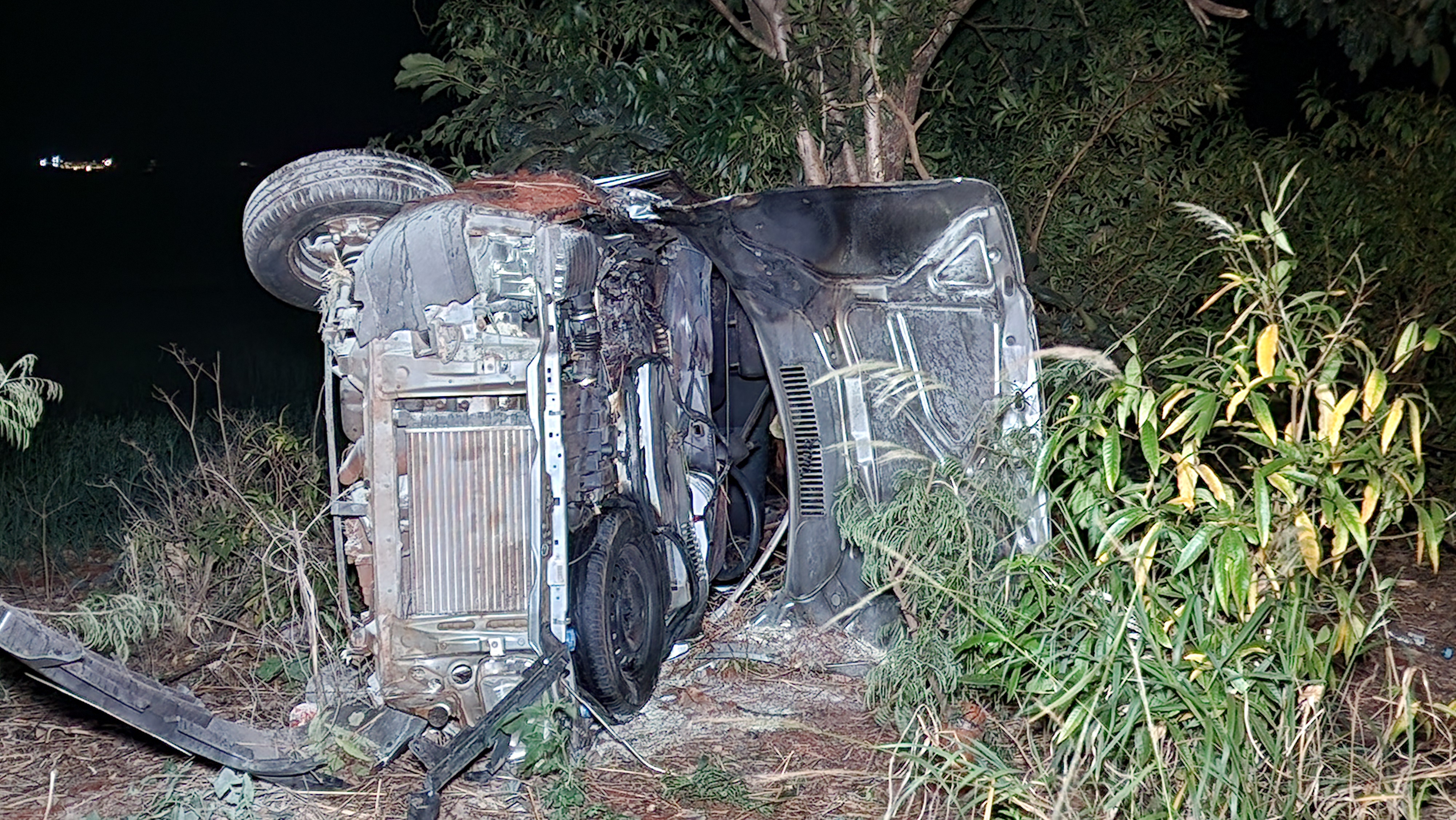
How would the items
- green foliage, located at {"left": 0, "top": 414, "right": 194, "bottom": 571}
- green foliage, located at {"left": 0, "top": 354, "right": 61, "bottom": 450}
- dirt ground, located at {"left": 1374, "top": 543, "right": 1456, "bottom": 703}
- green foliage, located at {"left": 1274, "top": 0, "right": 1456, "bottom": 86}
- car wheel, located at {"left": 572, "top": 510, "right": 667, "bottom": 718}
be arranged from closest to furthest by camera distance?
1. green foliage, located at {"left": 0, "top": 354, "right": 61, "bottom": 450}
2. car wheel, located at {"left": 572, "top": 510, "right": 667, "bottom": 718}
3. green foliage, located at {"left": 1274, "top": 0, "right": 1456, "bottom": 86}
4. dirt ground, located at {"left": 1374, "top": 543, "right": 1456, "bottom": 703}
5. green foliage, located at {"left": 0, "top": 414, "right": 194, "bottom": 571}

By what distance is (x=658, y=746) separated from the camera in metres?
5.09

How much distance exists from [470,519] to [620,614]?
89cm

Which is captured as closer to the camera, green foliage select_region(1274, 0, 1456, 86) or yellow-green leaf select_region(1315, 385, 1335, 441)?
yellow-green leaf select_region(1315, 385, 1335, 441)

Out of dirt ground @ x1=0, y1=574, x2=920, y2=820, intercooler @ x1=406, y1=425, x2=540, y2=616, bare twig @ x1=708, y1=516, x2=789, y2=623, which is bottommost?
dirt ground @ x1=0, y1=574, x2=920, y2=820

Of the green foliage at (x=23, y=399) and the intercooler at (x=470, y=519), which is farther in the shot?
the intercooler at (x=470, y=519)

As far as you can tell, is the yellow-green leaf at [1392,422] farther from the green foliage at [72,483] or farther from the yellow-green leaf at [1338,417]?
the green foliage at [72,483]

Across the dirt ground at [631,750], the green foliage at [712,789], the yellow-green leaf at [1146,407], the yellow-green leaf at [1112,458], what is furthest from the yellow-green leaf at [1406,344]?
the green foliage at [712,789]

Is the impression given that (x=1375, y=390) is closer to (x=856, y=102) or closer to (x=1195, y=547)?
(x=1195, y=547)

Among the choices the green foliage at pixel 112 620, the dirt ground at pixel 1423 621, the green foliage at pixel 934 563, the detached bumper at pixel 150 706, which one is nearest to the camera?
the detached bumper at pixel 150 706

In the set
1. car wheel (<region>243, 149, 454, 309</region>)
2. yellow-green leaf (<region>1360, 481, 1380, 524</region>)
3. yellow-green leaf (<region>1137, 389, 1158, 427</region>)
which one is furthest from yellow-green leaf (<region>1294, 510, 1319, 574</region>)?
car wheel (<region>243, 149, 454, 309</region>)

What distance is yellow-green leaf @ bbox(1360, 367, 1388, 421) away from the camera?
3420 millimetres

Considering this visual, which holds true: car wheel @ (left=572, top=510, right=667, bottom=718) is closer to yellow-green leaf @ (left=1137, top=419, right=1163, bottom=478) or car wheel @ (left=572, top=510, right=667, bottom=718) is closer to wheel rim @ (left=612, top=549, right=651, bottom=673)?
wheel rim @ (left=612, top=549, right=651, bottom=673)

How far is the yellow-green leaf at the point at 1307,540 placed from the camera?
3.45 metres

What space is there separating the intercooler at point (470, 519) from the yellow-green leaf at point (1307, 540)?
8.13 ft
